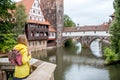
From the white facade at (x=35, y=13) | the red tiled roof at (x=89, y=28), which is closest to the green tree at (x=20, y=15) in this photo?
the white facade at (x=35, y=13)

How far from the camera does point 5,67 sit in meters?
5.91

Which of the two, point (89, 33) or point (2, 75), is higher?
point (2, 75)

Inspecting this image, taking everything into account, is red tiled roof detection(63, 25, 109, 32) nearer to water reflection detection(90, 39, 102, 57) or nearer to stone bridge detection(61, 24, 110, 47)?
stone bridge detection(61, 24, 110, 47)

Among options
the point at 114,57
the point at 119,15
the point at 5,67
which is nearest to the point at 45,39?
the point at 114,57

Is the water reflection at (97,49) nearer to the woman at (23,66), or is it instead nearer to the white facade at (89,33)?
the white facade at (89,33)

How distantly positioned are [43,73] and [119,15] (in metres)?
16.6

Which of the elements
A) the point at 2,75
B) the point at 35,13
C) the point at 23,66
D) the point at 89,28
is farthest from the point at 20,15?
the point at 23,66

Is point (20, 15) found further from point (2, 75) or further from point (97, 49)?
point (2, 75)

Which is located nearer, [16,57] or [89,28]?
[16,57]

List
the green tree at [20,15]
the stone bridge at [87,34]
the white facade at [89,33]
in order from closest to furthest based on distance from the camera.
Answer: the green tree at [20,15] < the white facade at [89,33] < the stone bridge at [87,34]

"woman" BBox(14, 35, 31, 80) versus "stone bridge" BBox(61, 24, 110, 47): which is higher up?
"woman" BBox(14, 35, 31, 80)

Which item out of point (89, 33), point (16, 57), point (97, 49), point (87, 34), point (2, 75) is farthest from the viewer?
point (87, 34)

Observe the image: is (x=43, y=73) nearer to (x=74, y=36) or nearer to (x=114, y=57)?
(x=114, y=57)

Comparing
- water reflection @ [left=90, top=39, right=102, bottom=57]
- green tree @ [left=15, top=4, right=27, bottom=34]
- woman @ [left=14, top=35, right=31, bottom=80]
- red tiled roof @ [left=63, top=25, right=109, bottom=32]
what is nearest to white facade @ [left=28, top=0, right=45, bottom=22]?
green tree @ [left=15, top=4, right=27, bottom=34]
